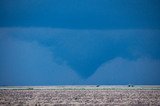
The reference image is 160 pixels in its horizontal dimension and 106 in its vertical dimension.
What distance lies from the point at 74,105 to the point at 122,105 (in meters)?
5.84

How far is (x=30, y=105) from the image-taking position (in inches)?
1355

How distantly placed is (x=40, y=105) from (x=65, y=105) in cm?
306

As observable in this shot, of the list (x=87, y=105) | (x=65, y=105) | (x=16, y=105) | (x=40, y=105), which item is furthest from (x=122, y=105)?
(x=16, y=105)

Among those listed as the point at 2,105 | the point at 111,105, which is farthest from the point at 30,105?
the point at 111,105

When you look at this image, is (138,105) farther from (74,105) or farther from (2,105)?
(2,105)

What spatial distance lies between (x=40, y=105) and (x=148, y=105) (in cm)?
1310

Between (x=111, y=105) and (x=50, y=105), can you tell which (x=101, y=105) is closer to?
(x=111, y=105)

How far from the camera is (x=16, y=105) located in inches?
1340

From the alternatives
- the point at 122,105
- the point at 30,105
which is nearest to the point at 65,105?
the point at 30,105

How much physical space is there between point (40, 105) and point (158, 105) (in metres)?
14.3

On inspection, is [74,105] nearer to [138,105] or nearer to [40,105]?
[40,105]

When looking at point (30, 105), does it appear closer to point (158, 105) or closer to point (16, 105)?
point (16, 105)

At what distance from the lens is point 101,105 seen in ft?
112

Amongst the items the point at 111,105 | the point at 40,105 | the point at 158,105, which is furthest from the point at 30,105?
the point at 158,105
